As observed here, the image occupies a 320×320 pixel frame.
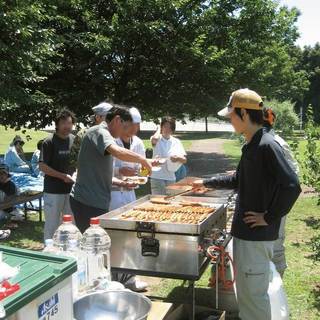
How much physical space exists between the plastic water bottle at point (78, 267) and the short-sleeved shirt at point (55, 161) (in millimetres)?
2900

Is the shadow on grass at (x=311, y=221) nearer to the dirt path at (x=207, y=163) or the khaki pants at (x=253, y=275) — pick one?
the khaki pants at (x=253, y=275)

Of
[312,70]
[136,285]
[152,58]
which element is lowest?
[136,285]

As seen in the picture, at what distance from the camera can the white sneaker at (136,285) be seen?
16.1ft

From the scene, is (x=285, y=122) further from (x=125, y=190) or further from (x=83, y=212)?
(x=83, y=212)

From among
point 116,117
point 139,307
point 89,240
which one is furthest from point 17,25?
point 139,307

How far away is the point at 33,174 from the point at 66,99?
248 cm

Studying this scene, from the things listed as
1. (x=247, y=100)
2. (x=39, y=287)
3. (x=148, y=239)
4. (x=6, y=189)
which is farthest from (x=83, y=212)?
(x=6, y=189)

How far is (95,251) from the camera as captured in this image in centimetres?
272

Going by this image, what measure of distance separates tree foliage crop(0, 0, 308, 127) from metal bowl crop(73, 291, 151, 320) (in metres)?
8.72

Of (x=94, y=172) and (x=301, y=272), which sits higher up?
(x=94, y=172)

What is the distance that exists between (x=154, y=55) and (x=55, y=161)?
29.4ft

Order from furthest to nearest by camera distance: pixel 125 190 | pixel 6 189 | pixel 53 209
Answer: pixel 6 189, pixel 53 209, pixel 125 190

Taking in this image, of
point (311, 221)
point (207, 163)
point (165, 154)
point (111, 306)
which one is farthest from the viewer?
point (207, 163)

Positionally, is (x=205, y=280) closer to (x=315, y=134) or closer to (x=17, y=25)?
(x=315, y=134)
